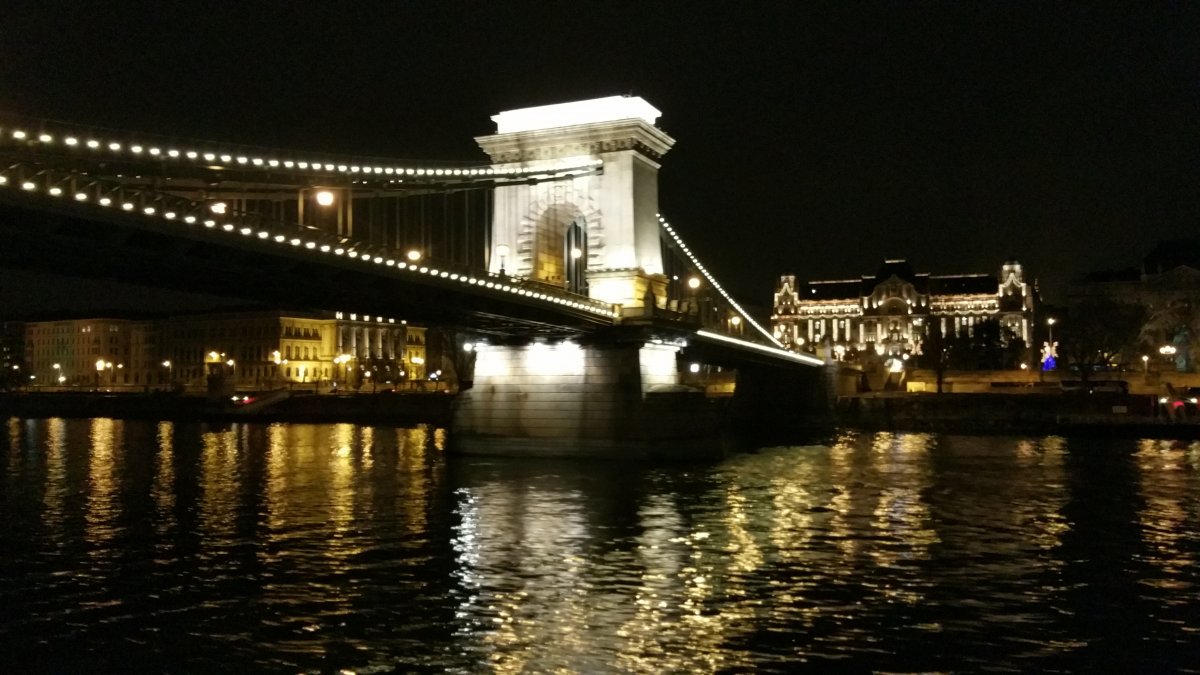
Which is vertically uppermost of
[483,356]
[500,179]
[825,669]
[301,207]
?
[500,179]

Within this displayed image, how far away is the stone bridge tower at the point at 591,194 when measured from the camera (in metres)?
44.2

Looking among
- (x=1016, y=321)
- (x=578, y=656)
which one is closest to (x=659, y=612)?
(x=578, y=656)

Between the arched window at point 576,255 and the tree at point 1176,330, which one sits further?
the tree at point 1176,330

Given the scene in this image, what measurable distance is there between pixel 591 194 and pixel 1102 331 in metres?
67.7

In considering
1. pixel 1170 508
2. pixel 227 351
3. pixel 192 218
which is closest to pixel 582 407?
pixel 1170 508

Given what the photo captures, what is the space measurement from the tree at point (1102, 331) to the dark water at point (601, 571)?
6454 cm

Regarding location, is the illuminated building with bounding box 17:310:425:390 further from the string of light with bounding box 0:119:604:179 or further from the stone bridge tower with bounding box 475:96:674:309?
the string of light with bounding box 0:119:604:179

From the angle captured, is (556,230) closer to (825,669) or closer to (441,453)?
(441,453)

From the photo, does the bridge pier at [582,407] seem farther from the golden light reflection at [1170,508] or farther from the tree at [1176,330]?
the tree at [1176,330]

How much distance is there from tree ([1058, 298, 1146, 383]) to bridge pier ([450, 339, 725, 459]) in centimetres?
6413

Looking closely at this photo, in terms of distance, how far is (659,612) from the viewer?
14.9 meters

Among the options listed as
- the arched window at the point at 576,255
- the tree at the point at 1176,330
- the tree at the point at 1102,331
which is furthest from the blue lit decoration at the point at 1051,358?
the arched window at the point at 576,255

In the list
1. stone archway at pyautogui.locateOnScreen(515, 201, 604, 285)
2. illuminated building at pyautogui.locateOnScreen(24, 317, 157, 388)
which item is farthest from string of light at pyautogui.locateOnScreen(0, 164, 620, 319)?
illuminated building at pyautogui.locateOnScreen(24, 317, 157, 388)

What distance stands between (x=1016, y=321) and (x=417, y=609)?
141 metres
